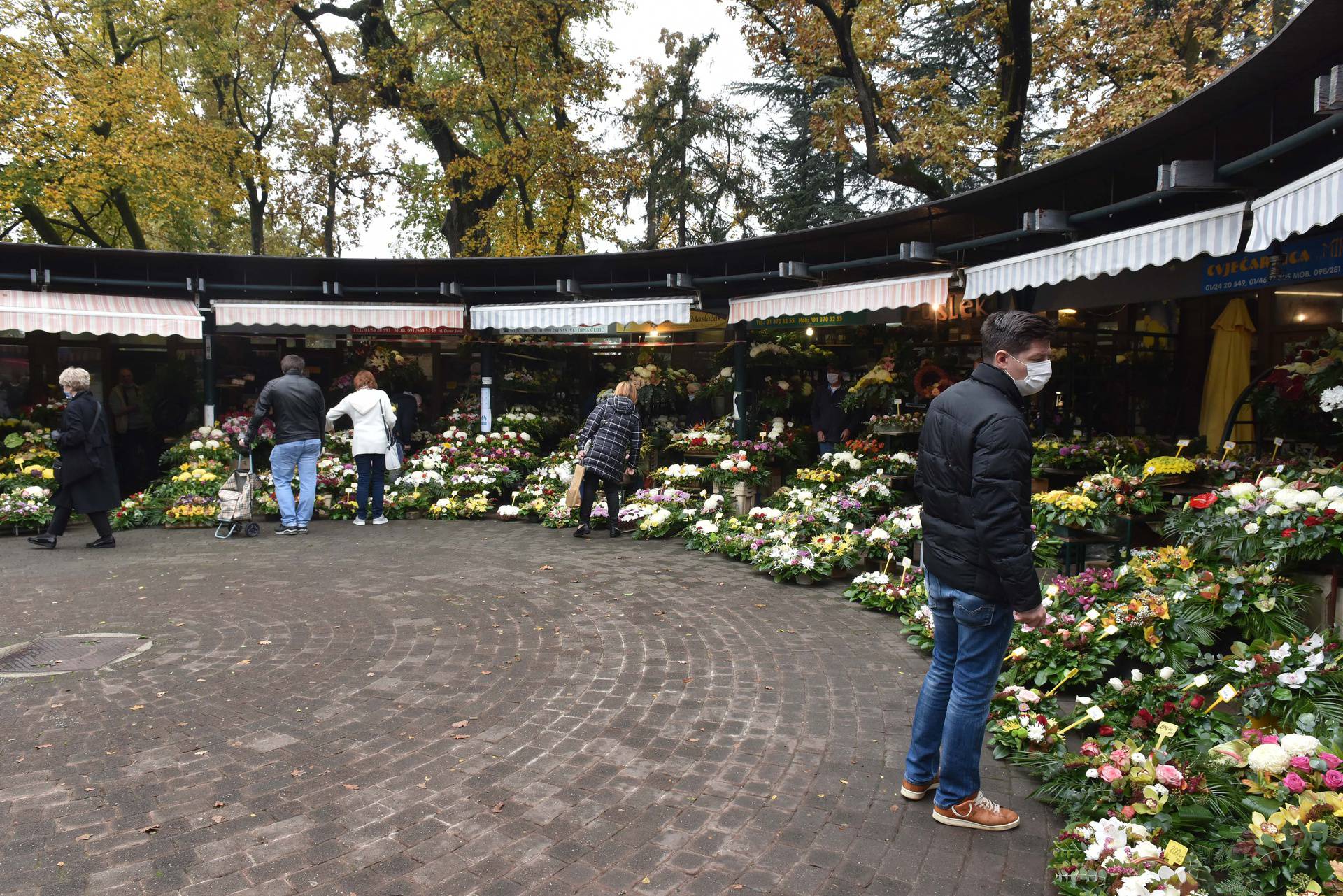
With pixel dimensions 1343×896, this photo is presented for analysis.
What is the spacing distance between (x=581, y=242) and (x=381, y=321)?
1258 centimetres

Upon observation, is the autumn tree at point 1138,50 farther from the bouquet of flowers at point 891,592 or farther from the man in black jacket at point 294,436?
the man in black jacket at point 294,436

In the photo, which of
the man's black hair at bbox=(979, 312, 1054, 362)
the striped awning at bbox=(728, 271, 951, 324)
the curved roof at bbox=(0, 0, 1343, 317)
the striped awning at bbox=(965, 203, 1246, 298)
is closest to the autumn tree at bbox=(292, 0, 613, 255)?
the curved roof at bbox=(0, 0, 1343, 317)

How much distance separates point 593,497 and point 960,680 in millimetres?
6830

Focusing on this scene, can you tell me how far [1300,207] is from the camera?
4.53 m

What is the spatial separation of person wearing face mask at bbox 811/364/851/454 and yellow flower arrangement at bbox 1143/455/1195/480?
16.5 ft

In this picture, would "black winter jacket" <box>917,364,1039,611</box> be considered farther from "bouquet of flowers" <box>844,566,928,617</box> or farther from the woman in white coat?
the woman in white coat

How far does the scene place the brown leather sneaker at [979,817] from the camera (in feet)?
10.4

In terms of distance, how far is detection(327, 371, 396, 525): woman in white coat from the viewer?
9891 mm

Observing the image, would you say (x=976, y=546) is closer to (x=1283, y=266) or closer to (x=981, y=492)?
(x=981, y=492)

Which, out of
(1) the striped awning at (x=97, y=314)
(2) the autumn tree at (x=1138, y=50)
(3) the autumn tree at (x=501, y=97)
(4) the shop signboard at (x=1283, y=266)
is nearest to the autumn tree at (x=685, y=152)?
(3) the autumn tree at (x=501, y=97)

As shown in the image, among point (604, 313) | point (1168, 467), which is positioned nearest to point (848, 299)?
point (604, 313)

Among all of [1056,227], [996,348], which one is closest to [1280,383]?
[1056,227]

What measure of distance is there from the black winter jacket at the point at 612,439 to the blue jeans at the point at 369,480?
2910mm

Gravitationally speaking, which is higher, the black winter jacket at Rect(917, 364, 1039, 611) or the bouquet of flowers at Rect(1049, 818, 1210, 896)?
the black winter jacket at Rect(917, 364, 1039, 611)
